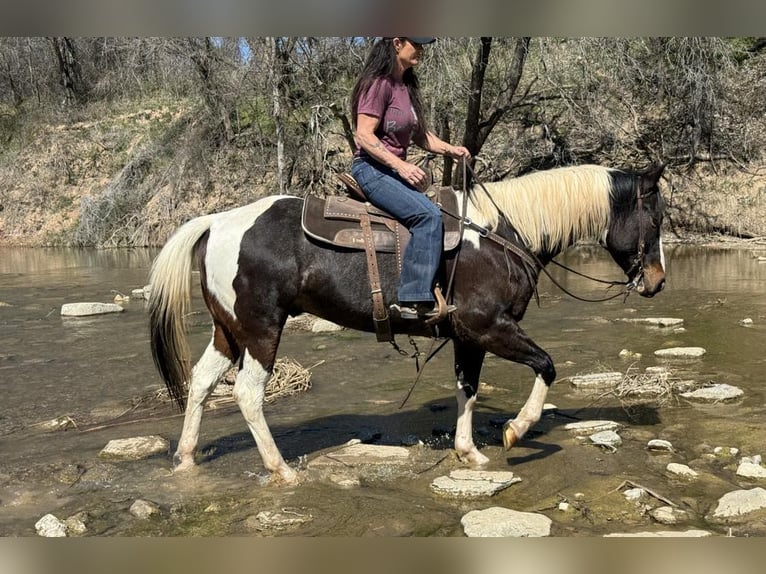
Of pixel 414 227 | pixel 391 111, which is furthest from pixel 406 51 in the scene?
pixel 414 227

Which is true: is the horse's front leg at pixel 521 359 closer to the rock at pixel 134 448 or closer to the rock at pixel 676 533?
the rock at pixel 676 533

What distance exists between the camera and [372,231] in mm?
4848

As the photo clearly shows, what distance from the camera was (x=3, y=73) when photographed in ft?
107

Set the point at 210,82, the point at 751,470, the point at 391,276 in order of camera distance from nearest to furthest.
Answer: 1. the point at 751,470
2. the point at 391,276
3. the point at 210,82

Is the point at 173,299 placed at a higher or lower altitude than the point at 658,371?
higher

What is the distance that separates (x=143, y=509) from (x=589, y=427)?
3.56m

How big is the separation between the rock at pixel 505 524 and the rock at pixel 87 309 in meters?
10.2

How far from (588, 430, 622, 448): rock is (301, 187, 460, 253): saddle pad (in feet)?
6.37

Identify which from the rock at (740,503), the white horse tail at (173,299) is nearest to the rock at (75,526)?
the white horse tail at (173,299)

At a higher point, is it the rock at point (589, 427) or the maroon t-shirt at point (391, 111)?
the maroon t-shirt at point (391, 111)

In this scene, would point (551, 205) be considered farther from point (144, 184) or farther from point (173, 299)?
point (144, 184)

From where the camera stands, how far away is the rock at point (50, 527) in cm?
376

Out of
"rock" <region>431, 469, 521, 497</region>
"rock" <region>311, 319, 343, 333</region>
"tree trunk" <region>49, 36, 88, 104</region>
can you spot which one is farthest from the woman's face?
"tree trunk" <region>49, 36, 88, 104</region>

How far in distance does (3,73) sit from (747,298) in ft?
116
